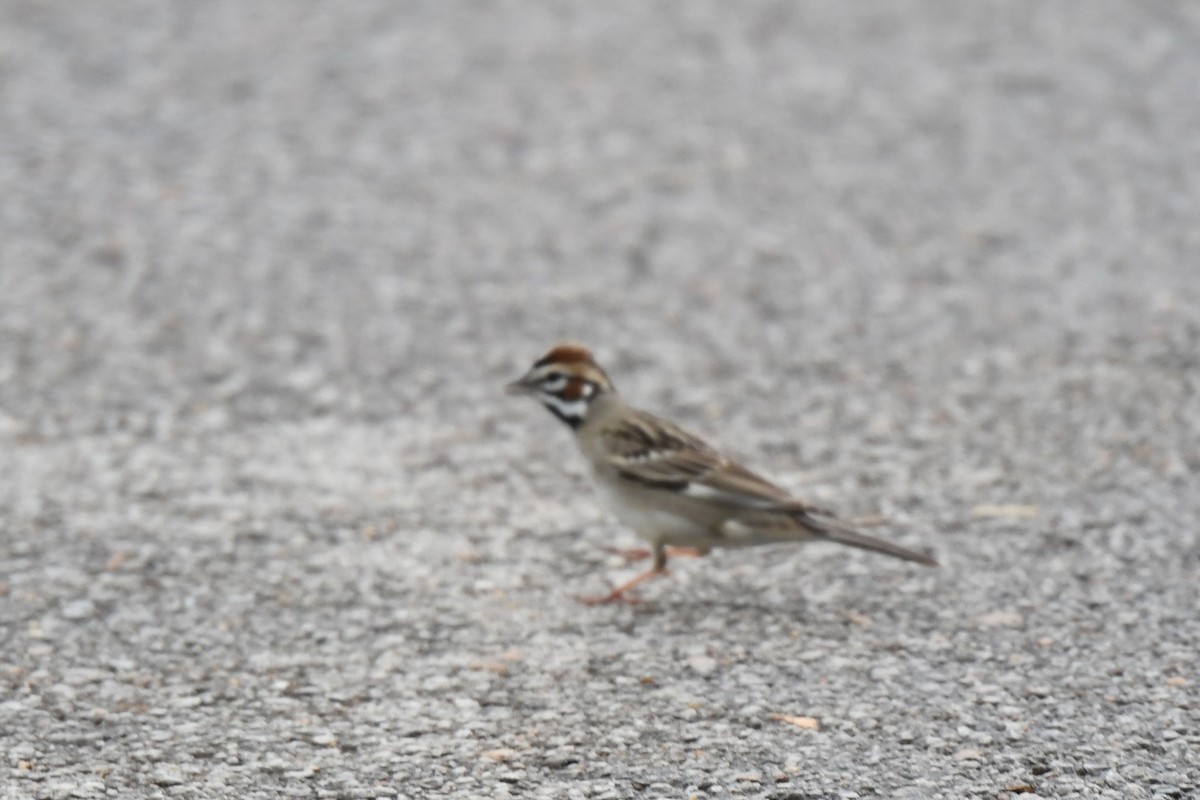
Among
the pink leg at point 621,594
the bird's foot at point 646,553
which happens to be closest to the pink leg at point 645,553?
the bird's foot at point 646,553

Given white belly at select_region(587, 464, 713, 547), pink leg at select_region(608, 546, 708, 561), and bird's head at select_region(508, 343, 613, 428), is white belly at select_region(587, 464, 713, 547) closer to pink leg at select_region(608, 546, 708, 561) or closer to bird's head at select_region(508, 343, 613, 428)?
pink leg at select_region(608, 546, 708, 561)

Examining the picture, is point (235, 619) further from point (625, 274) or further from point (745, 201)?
point (745, 201)

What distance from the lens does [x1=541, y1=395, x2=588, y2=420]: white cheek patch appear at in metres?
7.12

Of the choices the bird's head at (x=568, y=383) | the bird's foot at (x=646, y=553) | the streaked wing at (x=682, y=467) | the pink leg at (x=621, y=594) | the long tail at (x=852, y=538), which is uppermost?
the bird's head at (x=568, y=383)

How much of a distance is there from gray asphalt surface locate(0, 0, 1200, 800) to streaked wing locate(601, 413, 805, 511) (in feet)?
1.35

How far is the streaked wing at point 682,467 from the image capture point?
662 centimetres

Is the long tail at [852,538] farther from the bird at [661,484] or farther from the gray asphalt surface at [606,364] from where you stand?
the gray asphalt surface at [606,364]

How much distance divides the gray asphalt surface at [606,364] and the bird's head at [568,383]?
22.9 inches

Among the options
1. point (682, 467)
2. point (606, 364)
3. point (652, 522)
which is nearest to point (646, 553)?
point (652, 522)

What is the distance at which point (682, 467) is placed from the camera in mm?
6824

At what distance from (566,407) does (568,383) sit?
0.10 m

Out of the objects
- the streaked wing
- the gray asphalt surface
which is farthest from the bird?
the gray asphalt surface

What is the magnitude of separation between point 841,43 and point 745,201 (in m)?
3.21

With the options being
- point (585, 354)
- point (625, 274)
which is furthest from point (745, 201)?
point (585, 354)
